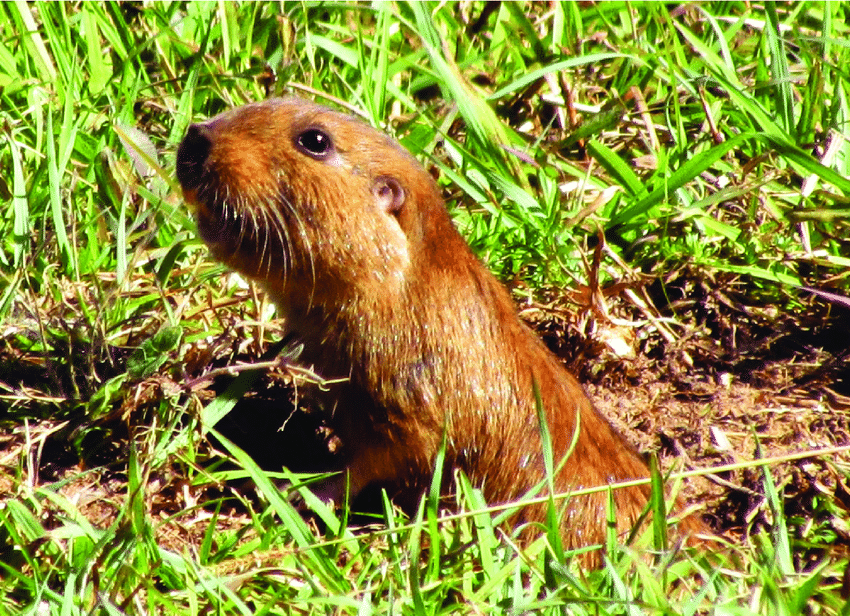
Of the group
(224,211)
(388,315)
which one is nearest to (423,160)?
(388,315)

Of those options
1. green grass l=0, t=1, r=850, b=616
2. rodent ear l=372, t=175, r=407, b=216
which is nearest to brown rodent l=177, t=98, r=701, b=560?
rodent ear l=372, t=175, r=407, b=216

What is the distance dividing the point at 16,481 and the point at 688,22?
3906 millimetres

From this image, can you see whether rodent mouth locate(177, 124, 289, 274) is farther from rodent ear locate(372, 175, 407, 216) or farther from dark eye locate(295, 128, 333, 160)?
rodent ear locate(372, 175, 407, 216)

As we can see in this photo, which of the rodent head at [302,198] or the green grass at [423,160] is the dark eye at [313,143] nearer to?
the rodent head at [302,198]

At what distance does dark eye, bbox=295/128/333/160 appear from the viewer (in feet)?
13.0

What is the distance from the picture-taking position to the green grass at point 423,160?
11.3 feet

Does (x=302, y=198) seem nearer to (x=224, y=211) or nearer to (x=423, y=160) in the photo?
(x=224, y=211)

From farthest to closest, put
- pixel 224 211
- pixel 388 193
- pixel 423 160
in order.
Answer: pixel 423 160
pixel 388 193
pixel 224 211

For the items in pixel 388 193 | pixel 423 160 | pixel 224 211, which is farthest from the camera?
pixel 423 160

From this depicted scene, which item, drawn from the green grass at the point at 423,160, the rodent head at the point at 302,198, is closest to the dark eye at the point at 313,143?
the rodent head at the point at 302,198

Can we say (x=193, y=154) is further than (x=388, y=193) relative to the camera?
No

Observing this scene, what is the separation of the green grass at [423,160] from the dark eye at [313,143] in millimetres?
637

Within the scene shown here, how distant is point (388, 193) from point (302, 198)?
289 millimetres

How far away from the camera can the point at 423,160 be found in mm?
5281
